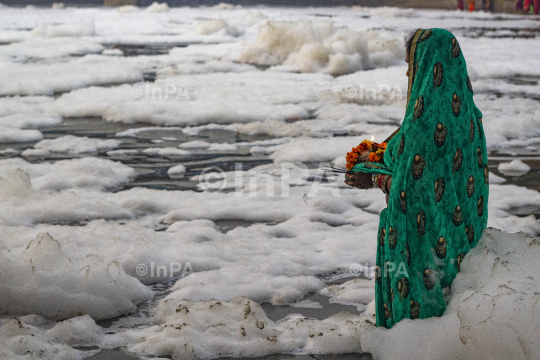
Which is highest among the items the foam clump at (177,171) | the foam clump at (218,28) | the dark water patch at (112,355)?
the foam clump at (218,28)

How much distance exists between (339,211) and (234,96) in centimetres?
501

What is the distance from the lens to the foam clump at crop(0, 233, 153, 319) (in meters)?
3.28

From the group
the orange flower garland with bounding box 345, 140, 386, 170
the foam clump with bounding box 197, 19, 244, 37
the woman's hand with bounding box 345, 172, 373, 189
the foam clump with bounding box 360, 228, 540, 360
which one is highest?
the foam clump with bounding box 197, 19, 244, 37

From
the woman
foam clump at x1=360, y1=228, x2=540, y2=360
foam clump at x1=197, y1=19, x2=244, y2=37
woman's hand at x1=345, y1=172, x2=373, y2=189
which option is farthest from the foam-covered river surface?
foam clump at x1=197, y1=19, x2=244, y2=37

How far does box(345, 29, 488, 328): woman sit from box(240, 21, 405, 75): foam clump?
993cm

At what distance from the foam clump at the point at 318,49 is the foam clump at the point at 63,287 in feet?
31.0

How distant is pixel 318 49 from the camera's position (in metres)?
12.7

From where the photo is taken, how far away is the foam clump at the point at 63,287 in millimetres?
3275

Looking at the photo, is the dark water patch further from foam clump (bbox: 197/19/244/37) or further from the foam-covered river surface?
foam clump (bbox: 197/19/244/37)

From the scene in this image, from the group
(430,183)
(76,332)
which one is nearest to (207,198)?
(76,332)

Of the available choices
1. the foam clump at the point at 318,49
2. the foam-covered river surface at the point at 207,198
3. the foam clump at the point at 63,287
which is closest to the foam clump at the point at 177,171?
the foam-covered river surface at the point at 207,198

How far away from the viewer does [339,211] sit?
199 inches

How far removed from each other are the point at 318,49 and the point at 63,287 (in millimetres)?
10055

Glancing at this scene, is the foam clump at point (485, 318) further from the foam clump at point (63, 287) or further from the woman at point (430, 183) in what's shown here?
the foam clump at point (63, 287)
